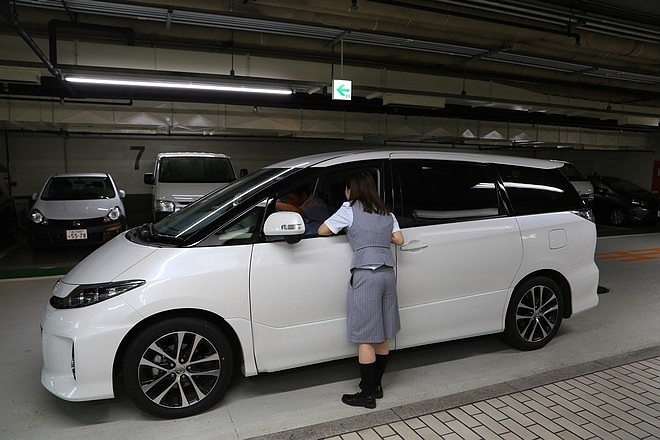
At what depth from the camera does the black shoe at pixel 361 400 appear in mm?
3029

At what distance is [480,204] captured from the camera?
12.2 feet

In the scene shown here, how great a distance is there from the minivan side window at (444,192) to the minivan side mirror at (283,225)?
2.82ft

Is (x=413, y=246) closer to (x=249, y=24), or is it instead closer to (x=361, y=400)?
(x=361, y=400)

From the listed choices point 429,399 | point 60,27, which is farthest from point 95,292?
point 60,27

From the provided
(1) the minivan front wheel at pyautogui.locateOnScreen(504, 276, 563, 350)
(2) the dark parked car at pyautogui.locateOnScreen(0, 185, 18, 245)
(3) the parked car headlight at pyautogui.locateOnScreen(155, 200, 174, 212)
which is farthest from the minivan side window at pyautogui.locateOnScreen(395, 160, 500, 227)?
(2) the dark parked car at pyautogui.locateOnScreen(0, 185, 18, 245)

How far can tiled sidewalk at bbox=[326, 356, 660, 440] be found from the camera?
8.91 feet

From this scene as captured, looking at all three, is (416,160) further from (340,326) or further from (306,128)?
(306,128)

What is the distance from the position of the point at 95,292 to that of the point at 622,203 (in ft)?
47.2

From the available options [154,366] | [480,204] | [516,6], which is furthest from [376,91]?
[154,366]

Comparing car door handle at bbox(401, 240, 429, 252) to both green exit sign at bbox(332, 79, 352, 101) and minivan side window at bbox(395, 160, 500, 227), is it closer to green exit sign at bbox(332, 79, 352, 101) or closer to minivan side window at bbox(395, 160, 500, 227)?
minivan side window at bbox(395, 160, 500, 227)

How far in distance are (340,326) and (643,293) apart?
492 centimetres

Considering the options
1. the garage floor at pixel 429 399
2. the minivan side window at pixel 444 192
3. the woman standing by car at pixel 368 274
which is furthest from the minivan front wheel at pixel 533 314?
the woman standing by car at pixel 368 274

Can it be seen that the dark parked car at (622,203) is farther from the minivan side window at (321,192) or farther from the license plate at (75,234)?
the license plate at (75,234)

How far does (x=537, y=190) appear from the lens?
4012 millimetres
